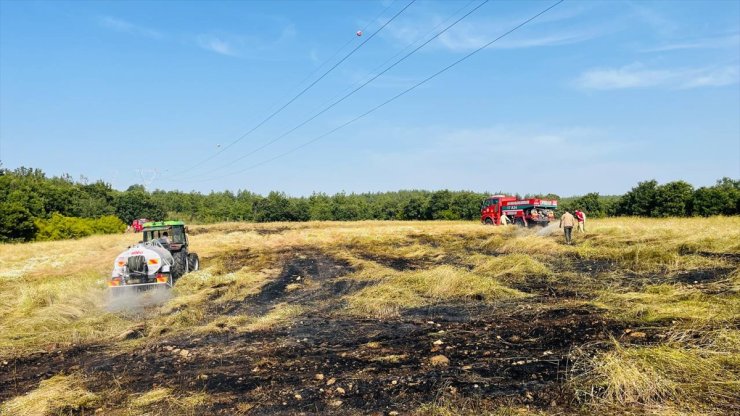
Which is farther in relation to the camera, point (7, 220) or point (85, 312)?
point (7, 220)

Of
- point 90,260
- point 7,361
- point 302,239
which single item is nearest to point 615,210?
point 302,239

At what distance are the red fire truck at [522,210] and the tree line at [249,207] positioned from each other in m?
34.6

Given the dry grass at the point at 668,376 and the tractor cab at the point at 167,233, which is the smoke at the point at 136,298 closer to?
the tractor cab at the point at 167,233

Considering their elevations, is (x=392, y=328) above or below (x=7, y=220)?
below

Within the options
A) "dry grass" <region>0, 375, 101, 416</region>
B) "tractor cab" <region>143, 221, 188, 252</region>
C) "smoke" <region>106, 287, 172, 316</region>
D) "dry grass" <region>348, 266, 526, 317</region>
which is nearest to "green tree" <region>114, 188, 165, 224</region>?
"tractor cab" <region>143, 221, 188, 252</region>

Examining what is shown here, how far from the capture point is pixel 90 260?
23188 mm

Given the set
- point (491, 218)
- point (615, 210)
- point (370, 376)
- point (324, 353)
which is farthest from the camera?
point (615, 210)

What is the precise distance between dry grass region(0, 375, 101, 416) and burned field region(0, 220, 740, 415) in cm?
3

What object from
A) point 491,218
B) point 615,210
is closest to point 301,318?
point 491,218

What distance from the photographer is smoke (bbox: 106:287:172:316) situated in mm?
11568

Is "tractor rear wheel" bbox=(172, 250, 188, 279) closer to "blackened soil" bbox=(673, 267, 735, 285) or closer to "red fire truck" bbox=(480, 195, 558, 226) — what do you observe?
"blackened soil" bbox=(673, 267, 735, 285)

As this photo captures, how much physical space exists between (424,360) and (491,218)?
105 feet

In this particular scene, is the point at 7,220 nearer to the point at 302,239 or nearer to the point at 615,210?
the point at 302,239

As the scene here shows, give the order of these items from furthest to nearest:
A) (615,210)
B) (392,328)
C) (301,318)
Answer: (615,210) < (301,318) < (392,328)
